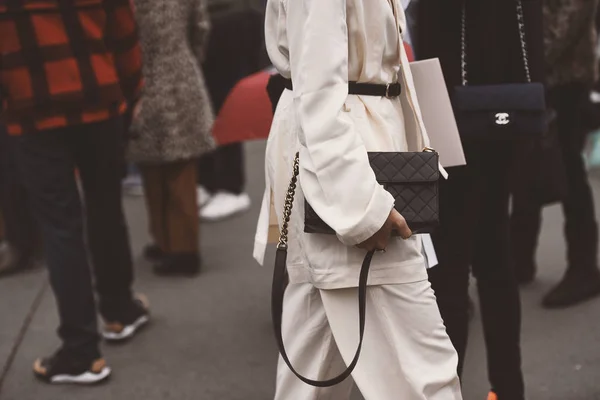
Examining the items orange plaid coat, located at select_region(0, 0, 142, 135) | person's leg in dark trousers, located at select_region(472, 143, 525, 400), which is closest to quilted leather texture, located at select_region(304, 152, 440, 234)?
person's leg in dark trousers, located at select_region(472, 143, 525, 400)

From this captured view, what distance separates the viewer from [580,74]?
14.0 ft

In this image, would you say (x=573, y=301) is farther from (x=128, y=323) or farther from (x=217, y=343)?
(x=128, y=323)

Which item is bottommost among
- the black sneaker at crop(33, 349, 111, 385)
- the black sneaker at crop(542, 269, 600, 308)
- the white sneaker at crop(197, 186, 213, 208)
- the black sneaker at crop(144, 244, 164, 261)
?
the white sneaker at crop(197, 186, 213, 208)

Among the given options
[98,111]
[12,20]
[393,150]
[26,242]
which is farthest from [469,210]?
[26,242]

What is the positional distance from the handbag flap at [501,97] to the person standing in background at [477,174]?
0.05 m

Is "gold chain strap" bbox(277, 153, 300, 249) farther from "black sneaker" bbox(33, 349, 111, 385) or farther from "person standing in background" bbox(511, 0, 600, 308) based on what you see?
"person standing in background" bbox(511, 0, 600, 308)

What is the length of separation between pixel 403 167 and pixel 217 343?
2.33 m

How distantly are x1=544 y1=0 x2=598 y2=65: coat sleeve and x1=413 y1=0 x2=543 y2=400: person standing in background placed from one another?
1161mm

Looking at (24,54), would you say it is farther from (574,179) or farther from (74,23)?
(574,179)

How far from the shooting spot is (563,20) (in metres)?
4.08

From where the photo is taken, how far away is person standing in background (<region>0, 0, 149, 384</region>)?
3.61 m

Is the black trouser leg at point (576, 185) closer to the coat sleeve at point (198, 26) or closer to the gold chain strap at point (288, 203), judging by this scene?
the coat sleeve at point (198, 26)

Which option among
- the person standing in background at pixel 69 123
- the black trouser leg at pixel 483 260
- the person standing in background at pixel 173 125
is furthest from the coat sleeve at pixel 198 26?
the black trouser leg at pixel 483 260

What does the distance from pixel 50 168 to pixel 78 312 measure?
0.62 m
